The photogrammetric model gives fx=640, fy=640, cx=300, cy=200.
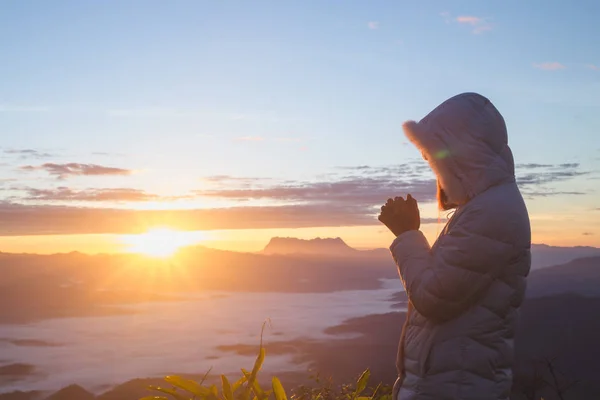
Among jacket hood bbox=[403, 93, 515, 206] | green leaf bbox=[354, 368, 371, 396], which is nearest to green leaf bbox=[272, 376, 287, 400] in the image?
green leaf bbox=[354, 368, 371, 396]

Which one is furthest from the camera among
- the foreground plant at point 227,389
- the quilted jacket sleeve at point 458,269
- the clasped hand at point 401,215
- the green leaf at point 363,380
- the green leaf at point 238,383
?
the green leaf at point 363,380

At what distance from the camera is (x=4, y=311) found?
132 metres

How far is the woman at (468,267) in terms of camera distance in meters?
2.99

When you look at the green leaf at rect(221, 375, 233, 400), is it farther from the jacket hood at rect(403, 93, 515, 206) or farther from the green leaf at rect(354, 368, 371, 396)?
the jacket hood at rect(403, 93, 515, 206)

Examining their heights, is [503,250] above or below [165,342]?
above

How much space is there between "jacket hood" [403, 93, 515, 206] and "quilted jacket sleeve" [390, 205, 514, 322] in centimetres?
22

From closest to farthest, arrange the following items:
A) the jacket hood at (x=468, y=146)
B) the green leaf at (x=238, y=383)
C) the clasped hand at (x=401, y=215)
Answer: the jacket hood at (x=468, y=146)
the clasped hand at (x=401, y=215)
the green leaf at (x=238, y=383)

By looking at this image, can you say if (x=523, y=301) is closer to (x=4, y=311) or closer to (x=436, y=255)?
(x=436, y=255)

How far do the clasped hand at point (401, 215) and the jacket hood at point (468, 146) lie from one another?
0.19 m

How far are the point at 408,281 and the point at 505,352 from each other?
60cm

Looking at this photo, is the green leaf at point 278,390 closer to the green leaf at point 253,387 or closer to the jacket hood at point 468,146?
the green leaf at point 253,387

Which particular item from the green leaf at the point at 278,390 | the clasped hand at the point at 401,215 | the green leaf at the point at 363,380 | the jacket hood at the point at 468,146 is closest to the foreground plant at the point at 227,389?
the green leaf at the point at 278,390

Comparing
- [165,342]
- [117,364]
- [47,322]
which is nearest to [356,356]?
[165,342]

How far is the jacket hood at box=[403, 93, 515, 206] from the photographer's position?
3.15 m
